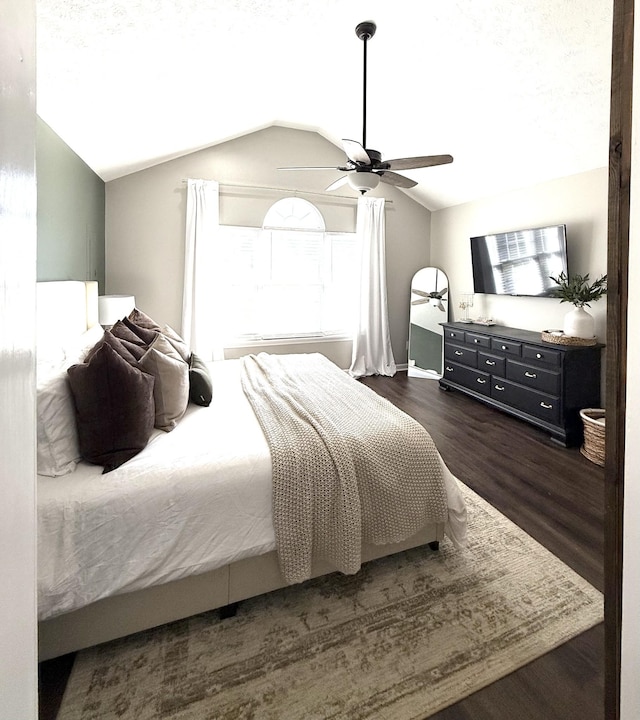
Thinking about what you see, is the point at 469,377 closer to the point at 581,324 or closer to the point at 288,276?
the point at 581,324

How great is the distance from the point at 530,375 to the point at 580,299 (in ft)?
2.59

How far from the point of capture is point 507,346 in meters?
4.01

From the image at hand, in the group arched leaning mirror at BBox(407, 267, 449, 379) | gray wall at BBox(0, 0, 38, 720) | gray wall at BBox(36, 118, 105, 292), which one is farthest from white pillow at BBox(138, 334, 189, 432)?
arched leaning mirror at BBox(407, 267, 449, 379)

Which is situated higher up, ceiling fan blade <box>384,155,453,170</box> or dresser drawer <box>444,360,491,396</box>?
ceiling fan blade <box>384,155,453,170</box>

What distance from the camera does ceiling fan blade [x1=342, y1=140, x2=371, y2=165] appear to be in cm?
252

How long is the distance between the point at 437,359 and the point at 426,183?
2349mm

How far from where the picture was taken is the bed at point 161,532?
1.37 meters

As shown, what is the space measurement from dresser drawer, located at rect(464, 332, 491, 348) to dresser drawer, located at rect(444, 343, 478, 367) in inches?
3.5

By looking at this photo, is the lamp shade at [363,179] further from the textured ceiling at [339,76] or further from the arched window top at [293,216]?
the arched window top at [293,216]

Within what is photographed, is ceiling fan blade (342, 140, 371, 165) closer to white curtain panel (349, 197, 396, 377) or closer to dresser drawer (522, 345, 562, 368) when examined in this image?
dresser drawer (522, 345, 562, 368)

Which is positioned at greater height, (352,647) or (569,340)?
(569,340)

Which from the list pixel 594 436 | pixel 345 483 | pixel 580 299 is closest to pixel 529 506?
pixel 594 436

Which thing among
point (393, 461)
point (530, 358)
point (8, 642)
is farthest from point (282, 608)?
point (530, 358)

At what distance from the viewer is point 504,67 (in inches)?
114
